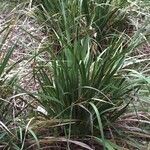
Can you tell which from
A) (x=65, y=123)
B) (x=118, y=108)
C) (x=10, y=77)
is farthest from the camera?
(x=10, y=77)

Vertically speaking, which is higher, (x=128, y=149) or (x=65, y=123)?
(x=65, y=123)

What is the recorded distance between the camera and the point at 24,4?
461cm

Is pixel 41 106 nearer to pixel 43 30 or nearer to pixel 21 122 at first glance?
pixel 21 122

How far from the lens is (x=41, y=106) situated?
3.08m

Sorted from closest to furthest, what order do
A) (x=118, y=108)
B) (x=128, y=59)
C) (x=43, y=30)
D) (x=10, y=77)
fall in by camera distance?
(x=118, y=108) < (x=10, y=77) < (x=128, y=59) < (x=43, y=30)

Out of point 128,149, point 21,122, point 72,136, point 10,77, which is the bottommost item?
point 128,149

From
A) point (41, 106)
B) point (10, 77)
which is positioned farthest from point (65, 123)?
point (10, 77)

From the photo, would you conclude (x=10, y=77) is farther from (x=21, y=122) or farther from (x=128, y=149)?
(x=128, y=149)

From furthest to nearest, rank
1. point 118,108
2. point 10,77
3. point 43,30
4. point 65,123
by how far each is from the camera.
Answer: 1. point 43,30
2. point 10,77
3. point 118,108
4. point 65,123

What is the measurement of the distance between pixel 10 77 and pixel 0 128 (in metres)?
0.49

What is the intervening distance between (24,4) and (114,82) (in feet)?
6.22

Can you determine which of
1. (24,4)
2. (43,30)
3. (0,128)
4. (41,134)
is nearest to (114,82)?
(41,134)

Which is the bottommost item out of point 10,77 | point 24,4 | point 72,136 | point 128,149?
point 128,149

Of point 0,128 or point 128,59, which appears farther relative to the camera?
point 128,59
